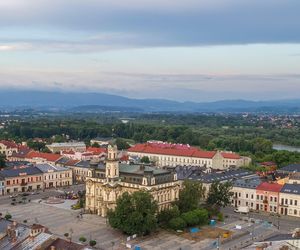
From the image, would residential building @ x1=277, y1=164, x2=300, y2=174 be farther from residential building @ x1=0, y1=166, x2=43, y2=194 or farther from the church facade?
residential building @ x1=0, y1=166, x2=43, y2=194

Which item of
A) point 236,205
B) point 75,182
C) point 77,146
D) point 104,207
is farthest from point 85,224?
point 77,146

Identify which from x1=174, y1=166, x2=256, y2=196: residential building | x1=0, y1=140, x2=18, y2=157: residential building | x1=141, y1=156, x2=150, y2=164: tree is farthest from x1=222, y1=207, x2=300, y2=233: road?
x1=0, y1=140, x2=18, y2=157: residential building

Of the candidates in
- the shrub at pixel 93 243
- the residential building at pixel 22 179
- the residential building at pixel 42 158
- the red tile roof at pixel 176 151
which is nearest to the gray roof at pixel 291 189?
the shrub at pixel 93 243

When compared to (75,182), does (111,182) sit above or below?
above

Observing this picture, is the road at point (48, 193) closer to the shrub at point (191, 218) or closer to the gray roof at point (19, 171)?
the gray roof at point (19, 171)

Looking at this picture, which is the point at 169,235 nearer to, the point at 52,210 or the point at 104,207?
the point at 104,207
